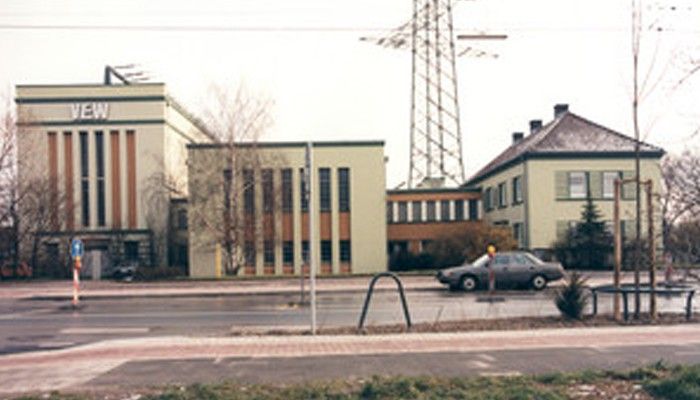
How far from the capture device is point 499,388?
25.9 ft

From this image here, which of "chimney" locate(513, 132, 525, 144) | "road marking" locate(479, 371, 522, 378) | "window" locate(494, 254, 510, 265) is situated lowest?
"road marking" locate(479, 371, 522, 378)

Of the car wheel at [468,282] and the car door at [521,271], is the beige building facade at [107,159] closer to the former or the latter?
the car wheel at [468,282]

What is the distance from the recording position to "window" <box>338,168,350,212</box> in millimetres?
44406

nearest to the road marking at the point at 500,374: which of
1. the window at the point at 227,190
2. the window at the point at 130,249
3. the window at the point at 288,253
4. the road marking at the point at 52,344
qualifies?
the road marking at the point at 52,344

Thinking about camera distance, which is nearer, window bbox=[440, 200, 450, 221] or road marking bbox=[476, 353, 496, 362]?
road marking bbox=[476, 353, 496, 362]

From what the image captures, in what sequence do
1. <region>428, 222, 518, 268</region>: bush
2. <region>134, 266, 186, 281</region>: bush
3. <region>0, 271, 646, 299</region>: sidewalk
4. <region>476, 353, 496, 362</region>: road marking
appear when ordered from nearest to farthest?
<region>476, 353, 496, 362</region>: road marking → <region>0, 271, 646, 299</region>: sidewalk → <region>428, 222, 518, 268</region>: bush → <region>134, 266, 186, 281</region>: bush

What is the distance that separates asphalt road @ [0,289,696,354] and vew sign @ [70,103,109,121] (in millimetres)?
24514

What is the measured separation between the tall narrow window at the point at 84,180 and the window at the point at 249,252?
43.4ft

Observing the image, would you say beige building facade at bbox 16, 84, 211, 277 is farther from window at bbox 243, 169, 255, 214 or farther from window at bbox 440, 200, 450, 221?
window at bbox 440, 200, 450, 221

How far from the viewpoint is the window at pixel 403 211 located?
50531 mm

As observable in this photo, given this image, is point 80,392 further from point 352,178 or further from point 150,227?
point 150,227

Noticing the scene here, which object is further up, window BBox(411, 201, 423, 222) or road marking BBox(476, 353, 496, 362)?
window BBox(411, 201, 423, 222)

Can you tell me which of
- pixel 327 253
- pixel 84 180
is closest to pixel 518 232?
pixel 327 253

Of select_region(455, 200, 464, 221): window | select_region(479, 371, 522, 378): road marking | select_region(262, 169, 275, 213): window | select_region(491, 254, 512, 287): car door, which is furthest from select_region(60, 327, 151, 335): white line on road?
select_region(455, 200, 464, 221): window
